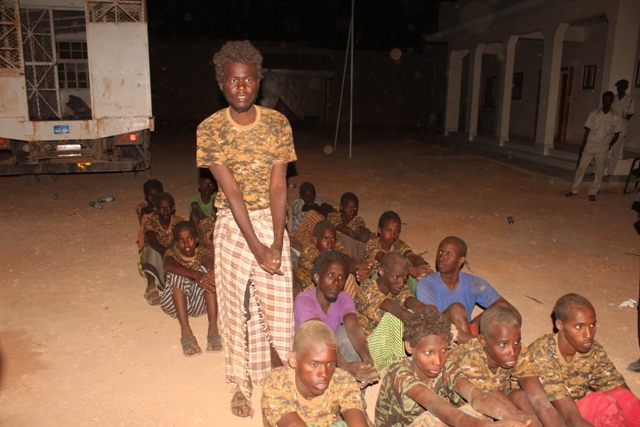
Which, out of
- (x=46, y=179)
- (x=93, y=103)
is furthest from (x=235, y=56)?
(x=46, y=179)

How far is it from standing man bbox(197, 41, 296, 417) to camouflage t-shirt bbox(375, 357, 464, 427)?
2.05 feet

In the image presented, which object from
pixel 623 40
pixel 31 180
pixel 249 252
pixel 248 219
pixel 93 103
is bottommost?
pixel 31 180

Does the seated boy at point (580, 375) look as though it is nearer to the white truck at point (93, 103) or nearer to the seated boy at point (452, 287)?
the seated boy at point (452, 287)

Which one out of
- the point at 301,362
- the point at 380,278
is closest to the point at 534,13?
the point at 380,278

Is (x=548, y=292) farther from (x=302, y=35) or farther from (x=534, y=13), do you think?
(x=302, y=35)

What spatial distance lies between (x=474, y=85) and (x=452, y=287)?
15099 mm

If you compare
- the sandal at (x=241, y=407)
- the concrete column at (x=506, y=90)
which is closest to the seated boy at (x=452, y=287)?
the sandal at (x=241, y=407)

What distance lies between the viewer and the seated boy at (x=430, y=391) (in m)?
2.27

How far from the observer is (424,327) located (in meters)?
2.43

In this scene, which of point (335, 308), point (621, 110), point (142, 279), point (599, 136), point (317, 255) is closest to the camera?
point (335, 308)

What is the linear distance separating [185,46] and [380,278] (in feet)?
83.8

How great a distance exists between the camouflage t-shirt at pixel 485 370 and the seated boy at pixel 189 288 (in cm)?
173

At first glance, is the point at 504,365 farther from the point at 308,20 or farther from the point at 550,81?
the point at 308,20

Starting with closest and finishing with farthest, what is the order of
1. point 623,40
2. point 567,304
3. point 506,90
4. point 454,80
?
1. point 567,304
2. point 623,40
3. point 506,90
4. point 454,80
